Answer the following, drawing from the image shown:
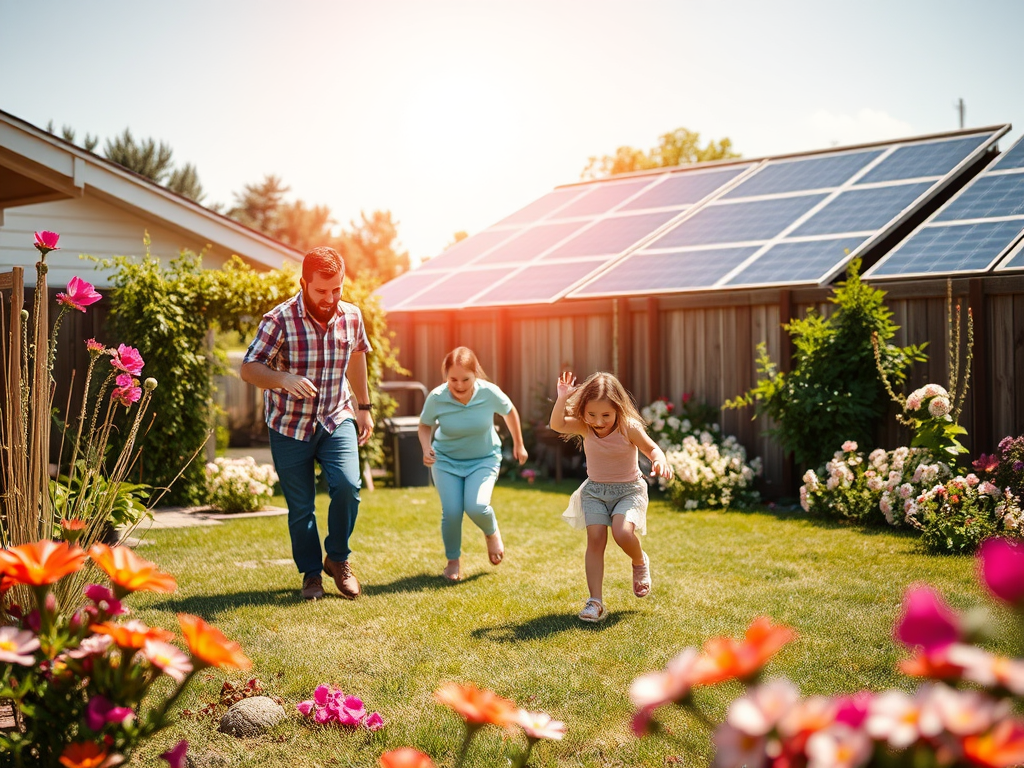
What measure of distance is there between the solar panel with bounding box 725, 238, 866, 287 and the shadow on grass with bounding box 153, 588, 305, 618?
683cm

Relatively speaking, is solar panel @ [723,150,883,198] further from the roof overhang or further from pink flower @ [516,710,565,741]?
pink flower @ [516,710,565,741]

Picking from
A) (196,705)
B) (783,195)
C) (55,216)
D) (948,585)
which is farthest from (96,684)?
(783,195)

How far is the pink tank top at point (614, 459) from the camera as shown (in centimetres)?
588

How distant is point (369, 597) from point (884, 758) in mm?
5244

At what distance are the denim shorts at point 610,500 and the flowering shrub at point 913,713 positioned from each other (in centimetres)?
458

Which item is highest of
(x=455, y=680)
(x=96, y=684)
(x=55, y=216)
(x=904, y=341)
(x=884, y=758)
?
(x=55, y=216)

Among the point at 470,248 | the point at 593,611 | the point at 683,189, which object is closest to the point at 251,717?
the point at 593,611

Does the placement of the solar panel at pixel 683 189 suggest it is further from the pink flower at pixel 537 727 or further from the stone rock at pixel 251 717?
the pink flower at pixel 537 727

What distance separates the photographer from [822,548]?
7656 mm

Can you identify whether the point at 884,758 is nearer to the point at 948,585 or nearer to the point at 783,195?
the point at 948,585

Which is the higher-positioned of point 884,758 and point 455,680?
point 884,758

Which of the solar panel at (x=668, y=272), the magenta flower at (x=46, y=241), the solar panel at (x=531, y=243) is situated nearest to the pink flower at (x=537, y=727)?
the magenta flower at (x=46, y=241)

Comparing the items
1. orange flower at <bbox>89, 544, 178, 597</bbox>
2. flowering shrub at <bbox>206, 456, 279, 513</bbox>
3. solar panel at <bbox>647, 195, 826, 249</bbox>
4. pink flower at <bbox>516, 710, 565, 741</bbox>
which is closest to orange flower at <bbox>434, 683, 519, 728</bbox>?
pink flower at <bbox>516, 710, 565, 741</bbox>

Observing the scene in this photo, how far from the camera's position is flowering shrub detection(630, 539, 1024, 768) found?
1.05 metres
